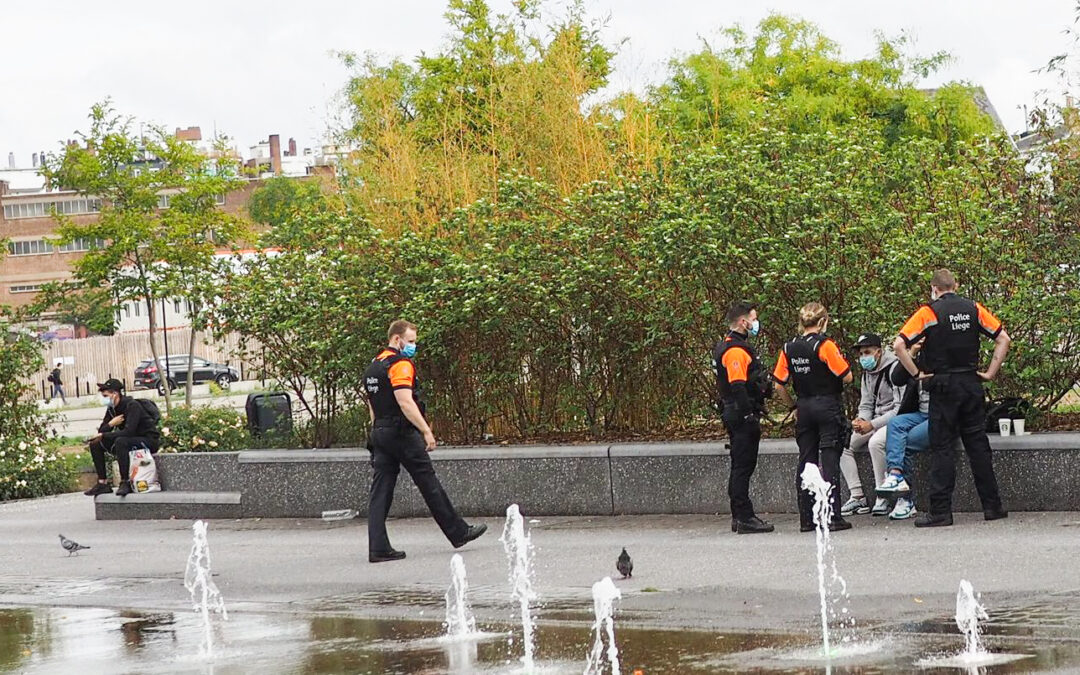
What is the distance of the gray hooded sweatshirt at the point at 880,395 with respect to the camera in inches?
472

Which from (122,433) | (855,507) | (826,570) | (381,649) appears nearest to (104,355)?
(122,433)

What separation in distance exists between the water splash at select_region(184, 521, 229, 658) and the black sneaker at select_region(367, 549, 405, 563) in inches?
46.7

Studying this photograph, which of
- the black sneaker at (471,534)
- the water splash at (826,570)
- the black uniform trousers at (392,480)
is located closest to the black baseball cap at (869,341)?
the water splash at (826,570)

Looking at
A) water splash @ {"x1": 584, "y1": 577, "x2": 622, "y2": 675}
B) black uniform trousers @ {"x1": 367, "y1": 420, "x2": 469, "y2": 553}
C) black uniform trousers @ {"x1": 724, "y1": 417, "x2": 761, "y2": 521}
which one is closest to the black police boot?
black uniform trousers @ {"x1": 724, "y1": 417, "x2": 761, "y2": 521}

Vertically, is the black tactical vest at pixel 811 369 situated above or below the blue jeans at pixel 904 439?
above

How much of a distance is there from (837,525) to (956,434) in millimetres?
1068

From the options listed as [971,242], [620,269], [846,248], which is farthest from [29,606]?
[971,242]

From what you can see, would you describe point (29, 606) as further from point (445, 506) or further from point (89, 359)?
point (89, 359)

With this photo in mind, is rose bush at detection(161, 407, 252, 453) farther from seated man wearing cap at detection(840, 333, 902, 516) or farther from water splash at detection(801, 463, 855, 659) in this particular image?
water splash at detection(801, 463, 855, 659)

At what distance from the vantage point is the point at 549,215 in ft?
48.5

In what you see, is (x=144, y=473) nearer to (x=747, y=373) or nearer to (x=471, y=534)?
(x=471, y=534)

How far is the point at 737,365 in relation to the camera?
457 inches

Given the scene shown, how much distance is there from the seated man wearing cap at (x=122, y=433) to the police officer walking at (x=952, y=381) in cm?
838

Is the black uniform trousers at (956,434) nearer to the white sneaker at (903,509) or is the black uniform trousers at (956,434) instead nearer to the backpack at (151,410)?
the white sneaker at (903,509)
